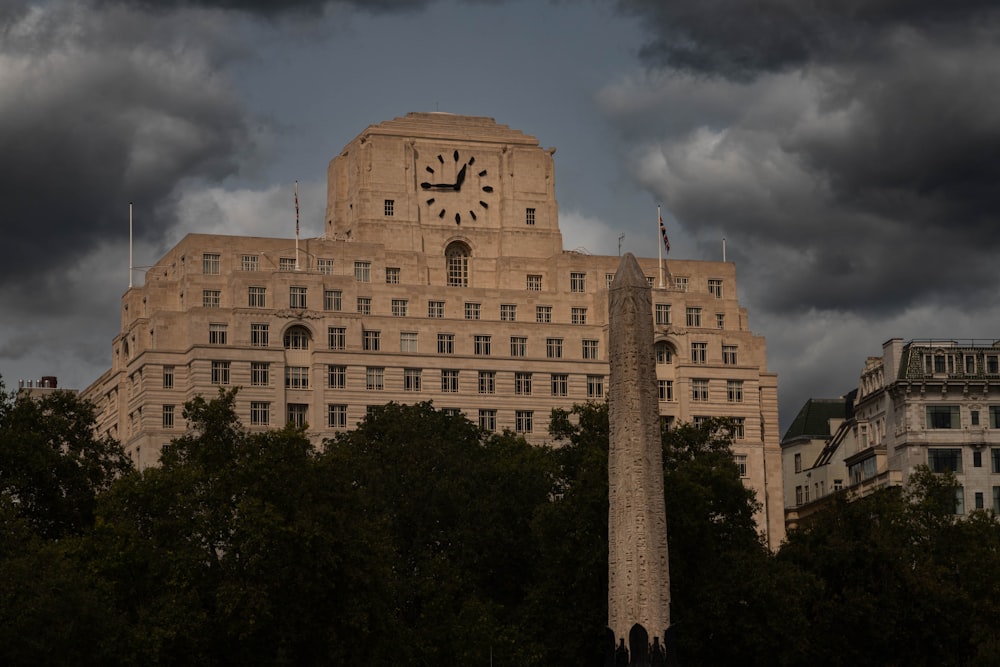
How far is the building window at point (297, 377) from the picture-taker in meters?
155

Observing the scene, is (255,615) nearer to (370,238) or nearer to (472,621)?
(472,621)

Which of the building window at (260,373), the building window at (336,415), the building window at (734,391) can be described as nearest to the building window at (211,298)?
the building window at (260,373)

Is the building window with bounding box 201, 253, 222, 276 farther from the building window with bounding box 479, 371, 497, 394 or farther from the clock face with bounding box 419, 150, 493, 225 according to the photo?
the building window with bounding box 479, 371, 497, 394

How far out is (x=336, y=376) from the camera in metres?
156

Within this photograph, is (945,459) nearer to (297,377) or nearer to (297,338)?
(297,377)

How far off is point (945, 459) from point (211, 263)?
5292 centimetres

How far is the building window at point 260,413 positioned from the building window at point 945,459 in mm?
45695

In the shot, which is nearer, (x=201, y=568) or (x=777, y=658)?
(x=201, y=568)

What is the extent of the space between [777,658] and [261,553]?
85.7 ft

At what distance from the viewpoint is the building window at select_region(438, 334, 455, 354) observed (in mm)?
158125

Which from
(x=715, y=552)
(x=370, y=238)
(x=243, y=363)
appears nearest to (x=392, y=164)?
(x=370, y=238)

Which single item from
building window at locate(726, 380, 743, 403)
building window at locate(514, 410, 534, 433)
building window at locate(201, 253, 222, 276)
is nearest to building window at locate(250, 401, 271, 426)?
building window at locate(201, 253, 222, 276)

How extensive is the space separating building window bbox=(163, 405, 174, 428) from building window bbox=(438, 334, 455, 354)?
19.0 meters

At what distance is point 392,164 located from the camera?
16550cm
